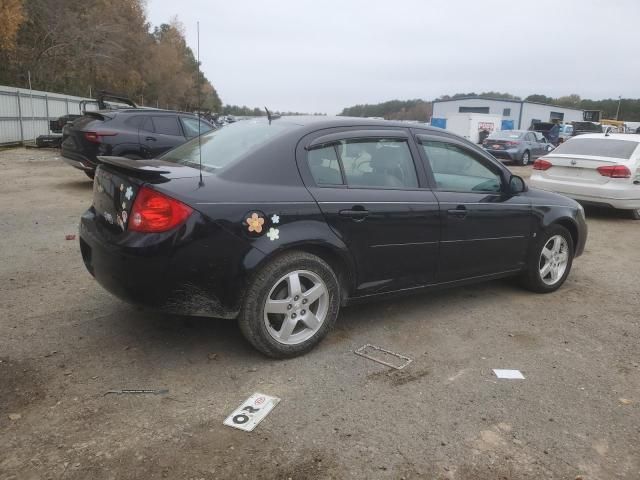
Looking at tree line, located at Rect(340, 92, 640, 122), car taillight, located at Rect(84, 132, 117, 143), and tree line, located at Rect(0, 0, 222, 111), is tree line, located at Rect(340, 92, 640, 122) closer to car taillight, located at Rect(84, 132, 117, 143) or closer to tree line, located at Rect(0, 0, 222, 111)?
tree line, located at Rect(0, 0, 222, 111)

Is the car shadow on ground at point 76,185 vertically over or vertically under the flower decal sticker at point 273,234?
under

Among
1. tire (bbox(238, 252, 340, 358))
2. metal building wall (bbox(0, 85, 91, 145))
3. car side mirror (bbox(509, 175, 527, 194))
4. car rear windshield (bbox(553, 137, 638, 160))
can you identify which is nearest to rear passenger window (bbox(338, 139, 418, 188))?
tire (bbox(238, 252, 340, 358))

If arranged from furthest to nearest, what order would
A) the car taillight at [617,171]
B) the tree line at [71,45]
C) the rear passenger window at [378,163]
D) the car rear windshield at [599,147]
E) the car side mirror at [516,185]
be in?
the tree line at [71,45]
the car rear windshield at [599,147]
the car taillight at [617,171]
the car side mirror at [516,185]
the rear passenger window at [378,163]

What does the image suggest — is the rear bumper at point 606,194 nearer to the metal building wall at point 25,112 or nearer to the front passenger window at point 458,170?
the front passenger window at point 458,170

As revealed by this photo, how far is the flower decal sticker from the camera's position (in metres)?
3.30

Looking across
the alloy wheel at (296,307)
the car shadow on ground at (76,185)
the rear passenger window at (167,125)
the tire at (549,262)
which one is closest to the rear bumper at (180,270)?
the alloy wheel at (296,307)

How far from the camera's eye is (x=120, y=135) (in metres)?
9.45

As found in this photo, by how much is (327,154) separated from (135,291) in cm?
158

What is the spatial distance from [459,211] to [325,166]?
1243 millimetres

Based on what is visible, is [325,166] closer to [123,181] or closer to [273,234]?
[273,234]

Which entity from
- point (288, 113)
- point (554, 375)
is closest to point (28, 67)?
point (288, 113)

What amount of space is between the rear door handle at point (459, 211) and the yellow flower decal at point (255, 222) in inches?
64.9

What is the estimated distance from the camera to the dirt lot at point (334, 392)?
253 cm

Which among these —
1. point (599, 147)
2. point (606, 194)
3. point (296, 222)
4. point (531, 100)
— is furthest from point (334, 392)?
point (531, 100)
